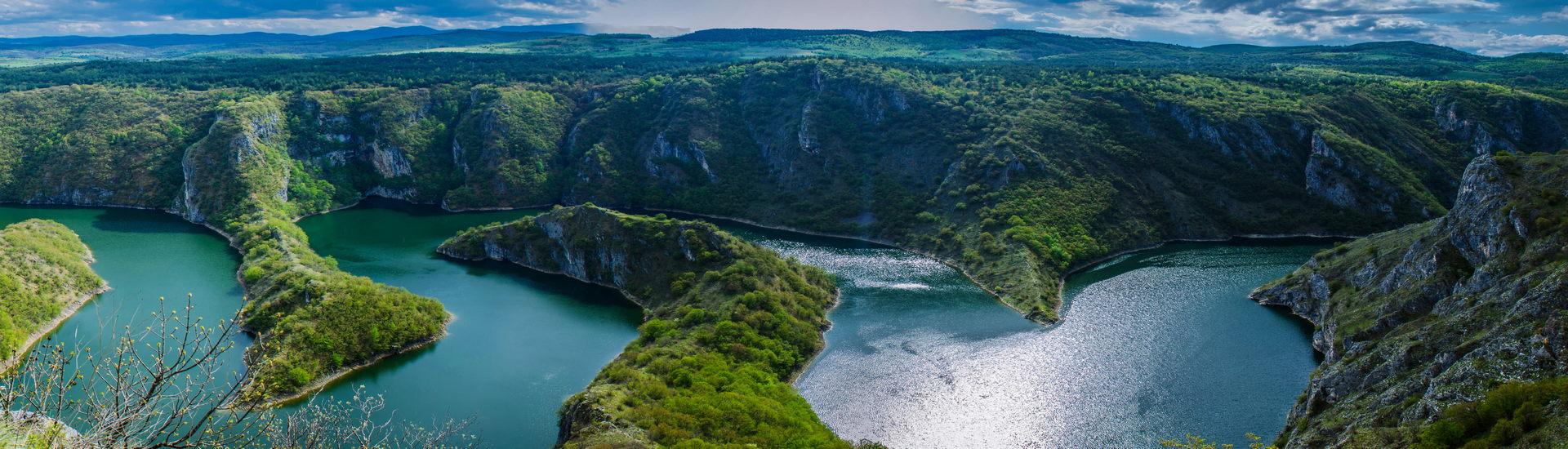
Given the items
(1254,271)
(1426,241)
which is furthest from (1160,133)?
(1426,241)

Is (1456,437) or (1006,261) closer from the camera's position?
(1456,437)

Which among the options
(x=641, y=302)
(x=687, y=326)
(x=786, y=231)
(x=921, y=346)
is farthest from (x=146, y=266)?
(x=921, y=346)

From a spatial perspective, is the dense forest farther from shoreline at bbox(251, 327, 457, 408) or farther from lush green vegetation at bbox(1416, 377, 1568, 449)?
lush green vegetation at bbox(1416, 377, 1568, 449)

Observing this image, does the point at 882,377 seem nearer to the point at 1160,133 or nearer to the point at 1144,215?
the point at 1144,215

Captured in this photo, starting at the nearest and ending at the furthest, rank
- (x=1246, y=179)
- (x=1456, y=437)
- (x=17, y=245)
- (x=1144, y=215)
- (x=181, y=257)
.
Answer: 1. (x=1456, y=437)
2. (x=17, y=245)
3. (x=181, y=257)
4. (x=1144, y=215)
5. (x=1246, y=179)

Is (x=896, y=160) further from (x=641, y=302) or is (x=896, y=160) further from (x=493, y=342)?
(x=493, y=342)

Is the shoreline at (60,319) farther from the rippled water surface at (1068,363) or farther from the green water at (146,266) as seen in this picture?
the rippled water surface at (1068,363)
